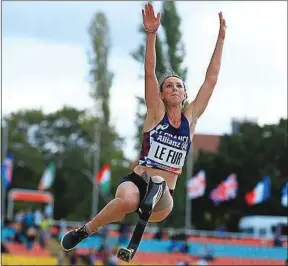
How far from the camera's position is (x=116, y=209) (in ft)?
24.4

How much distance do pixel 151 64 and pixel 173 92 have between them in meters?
0.35

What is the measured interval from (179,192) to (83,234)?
38267 millimetres

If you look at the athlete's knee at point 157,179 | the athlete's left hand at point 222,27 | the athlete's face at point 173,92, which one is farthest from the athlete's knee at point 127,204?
the athlete's left hand at point 222,27

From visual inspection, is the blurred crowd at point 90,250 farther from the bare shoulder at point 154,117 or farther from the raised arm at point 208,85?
the bare shoulder at point 154,117

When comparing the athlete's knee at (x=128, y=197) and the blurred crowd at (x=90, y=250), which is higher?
the athlete's knee at (x=128, y=197)

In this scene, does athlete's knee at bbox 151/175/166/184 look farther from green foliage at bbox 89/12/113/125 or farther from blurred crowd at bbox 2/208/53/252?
green foliage at bbox 89/12/113/125

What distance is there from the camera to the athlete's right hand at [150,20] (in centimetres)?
761

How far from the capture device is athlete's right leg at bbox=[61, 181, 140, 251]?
7.36 metres

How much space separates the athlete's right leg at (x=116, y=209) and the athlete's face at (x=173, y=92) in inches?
34.8

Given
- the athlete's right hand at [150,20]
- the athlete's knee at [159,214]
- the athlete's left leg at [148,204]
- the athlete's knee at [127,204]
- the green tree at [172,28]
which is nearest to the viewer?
the athlete's left leg at [148,204]

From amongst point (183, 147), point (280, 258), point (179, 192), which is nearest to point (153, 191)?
point (183, 147)

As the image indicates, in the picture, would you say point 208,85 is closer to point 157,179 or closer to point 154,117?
point 154,117

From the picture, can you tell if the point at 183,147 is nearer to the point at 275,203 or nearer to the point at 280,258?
the point at 280,258

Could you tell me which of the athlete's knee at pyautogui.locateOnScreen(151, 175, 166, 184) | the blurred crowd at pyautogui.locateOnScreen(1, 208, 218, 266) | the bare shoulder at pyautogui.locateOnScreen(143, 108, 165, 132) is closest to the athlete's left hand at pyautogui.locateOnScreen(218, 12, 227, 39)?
the bare shoulder at pyautogui.locateOnScreen(143, 108, 165, 132)
